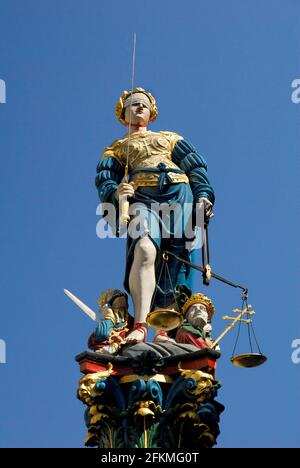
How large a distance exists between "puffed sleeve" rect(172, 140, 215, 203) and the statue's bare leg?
58.6 inches

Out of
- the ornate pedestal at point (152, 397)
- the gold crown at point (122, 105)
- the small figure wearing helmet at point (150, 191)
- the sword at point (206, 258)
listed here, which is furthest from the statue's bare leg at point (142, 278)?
the gold crown at point (122, 105)

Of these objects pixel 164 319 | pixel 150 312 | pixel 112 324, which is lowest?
pixel 164 319

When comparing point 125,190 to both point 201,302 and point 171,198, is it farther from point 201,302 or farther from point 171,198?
point 201,302

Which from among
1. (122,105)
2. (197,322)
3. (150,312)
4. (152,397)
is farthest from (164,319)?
(122,105)

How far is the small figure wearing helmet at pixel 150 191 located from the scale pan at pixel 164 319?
0.96 metres

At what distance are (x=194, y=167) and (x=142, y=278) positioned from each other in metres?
2.56

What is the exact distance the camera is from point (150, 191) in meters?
23.3

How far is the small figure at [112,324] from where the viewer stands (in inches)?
844

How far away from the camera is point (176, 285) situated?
74.6 ft

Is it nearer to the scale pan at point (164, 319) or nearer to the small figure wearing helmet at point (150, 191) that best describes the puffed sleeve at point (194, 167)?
the small figure wearing helmet at point (150, 191)

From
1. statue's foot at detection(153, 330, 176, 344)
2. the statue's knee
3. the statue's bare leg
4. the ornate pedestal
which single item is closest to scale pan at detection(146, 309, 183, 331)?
the ornate pedestal

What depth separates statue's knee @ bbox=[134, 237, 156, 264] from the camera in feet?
73.6
